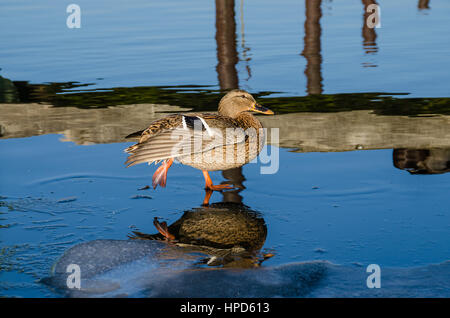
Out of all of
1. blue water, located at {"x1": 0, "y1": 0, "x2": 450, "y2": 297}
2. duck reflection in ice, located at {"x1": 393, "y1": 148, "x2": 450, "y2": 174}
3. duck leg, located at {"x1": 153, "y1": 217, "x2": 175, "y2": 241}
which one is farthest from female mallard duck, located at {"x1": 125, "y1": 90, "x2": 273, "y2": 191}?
duck reflection in ice, located at {"x1": 393, "y1": 148, "x2": 450, "y2": 174}

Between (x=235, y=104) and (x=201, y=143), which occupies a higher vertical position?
(x=235, y=104)

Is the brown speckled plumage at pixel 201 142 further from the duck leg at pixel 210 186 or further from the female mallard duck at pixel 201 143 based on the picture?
the duck leg at pixel 210 186

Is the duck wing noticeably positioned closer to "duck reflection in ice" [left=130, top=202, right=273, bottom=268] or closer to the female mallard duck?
the female mallard duck

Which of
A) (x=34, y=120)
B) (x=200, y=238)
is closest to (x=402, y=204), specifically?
(x=200, y=238)

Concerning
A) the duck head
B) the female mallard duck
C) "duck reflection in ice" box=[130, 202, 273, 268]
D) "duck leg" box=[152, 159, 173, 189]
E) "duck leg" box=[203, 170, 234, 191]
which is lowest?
"duck reflection in ice" box=[130, 202, 273, 268]

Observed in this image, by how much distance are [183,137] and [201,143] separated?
155mm

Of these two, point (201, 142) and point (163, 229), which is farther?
point (201, 142)

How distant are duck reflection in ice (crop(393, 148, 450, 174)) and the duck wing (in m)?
1.74

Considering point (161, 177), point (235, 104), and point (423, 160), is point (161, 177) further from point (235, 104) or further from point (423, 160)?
point (423, 160)

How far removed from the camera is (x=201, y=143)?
17.7 ft

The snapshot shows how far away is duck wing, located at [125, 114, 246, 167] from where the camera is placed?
5340 millimetres

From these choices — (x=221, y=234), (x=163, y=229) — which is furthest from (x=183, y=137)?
(x=221, y=234)

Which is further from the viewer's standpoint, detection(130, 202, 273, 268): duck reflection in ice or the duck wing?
the duck wing
